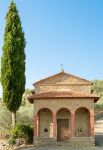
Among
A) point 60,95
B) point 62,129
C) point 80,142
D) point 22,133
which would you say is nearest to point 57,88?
point 60,95

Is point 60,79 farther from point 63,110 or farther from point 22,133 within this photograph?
point 22,133

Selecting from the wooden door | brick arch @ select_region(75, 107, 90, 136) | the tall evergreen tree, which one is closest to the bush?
the tall evergreen tree

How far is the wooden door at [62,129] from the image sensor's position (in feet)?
97.1

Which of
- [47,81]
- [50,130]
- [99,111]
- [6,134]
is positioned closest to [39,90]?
[47,81]

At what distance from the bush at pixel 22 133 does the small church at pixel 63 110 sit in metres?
0.80

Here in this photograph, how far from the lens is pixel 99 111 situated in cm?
6281

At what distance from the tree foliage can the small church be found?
1.53 metres

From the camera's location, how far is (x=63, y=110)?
30.1 metres

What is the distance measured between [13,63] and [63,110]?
251 inches

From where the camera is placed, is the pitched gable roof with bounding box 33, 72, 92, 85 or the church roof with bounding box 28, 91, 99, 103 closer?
the church roof with bounding box 28, 91, 99, 103

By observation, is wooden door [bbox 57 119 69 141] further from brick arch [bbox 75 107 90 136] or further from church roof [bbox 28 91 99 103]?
church roof [bbox 28 91 99 103]

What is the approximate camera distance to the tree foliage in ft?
97.5

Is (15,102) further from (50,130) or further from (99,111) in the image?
(99,111)

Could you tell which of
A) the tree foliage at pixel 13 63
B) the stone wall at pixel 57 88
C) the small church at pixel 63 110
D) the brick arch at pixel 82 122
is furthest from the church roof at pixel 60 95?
the tree foliage at pixel 13 63
